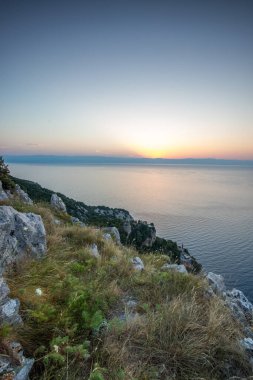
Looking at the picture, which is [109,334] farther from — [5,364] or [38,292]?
[5,364]

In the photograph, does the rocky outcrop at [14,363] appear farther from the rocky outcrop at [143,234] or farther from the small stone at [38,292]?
the rocky outcrop at [143,234]

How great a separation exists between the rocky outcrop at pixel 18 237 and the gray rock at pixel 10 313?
132 cm

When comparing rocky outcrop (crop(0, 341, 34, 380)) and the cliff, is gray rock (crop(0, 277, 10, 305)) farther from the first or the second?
rocky outcrop (crop(0, 341, 34, 380))

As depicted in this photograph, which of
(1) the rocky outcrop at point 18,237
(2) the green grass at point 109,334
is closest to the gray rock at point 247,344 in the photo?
(2) the green grass at point 109,334

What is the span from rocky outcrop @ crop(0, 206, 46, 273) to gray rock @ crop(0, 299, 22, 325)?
1.32 metres

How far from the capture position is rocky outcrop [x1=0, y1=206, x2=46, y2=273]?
5.28 m

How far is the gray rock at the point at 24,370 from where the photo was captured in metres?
2.81

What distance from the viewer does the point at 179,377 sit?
362cm

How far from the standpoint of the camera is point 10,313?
3.58 metres

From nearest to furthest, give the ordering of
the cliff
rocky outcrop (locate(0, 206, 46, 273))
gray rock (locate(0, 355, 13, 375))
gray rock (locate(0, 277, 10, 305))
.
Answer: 1. gray rock (locate(0, 355, 13, 375))
2. the cliff
3. gray rock (locate(0, 277, 10, 305))
4. rocky outcrop (locate(0, 206, 46, 273))

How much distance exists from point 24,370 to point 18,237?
4.01 meters

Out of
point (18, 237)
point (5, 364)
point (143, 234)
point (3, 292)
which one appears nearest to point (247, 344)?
point (5, 364)

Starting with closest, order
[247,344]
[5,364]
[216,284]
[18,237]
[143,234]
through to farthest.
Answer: [5,364], [247,344], [18,237], [216,284], [143,234]

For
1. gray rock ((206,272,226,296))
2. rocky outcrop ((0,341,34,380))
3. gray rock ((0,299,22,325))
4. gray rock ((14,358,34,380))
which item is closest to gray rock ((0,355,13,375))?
rocky outcrop ((0,341,34,380))
